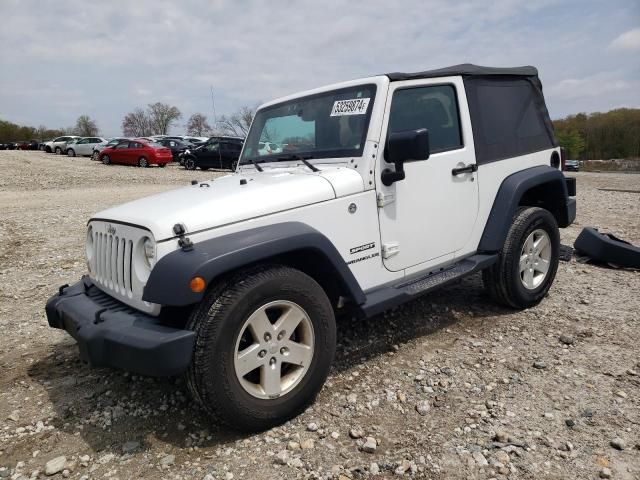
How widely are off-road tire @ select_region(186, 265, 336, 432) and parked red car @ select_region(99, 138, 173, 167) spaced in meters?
23.0

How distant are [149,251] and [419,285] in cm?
191

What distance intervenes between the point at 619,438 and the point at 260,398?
6.36ft

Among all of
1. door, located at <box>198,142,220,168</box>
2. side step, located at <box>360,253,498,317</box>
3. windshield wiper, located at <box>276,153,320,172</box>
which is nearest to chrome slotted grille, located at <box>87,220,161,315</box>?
windshield wiper, located at <box>276,153,320,172</box>

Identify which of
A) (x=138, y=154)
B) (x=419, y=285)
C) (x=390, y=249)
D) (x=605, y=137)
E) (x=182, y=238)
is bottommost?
(x=419, y=285)

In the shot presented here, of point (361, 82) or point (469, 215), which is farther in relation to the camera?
point (469, 215)

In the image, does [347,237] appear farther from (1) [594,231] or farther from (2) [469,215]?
(1) [594,231]

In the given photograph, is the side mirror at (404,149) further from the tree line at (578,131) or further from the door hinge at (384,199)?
the tree line at (578,131)

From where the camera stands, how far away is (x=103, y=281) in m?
2.92

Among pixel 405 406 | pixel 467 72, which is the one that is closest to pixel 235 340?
pixel 405 406

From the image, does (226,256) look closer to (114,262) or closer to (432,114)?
(114,262)

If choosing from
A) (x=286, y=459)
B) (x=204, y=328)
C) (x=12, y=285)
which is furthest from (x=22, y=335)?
(x=286, y=459)

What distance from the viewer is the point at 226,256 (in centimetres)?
234

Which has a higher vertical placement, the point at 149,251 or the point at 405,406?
the point at 149,251

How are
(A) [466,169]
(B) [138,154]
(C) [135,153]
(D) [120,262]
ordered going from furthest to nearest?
(C) [135,153] < (B) [138,154] < (A) [466,169] < (D) [120,262]
